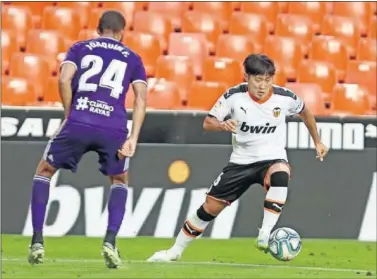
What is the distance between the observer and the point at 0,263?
8.89 metres

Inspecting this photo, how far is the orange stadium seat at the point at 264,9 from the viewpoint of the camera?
15219 mm

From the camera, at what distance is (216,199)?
30.5 feet

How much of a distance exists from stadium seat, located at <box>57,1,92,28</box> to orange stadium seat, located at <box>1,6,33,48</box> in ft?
1.83

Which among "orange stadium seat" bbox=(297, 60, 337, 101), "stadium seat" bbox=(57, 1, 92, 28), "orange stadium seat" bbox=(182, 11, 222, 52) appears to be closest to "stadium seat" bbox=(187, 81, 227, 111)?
"orange stadium seat" bbox=(297, 60, 337, 101)

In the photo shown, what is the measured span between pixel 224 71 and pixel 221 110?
15.4 feet

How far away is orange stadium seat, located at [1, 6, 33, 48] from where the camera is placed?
47.5 ft

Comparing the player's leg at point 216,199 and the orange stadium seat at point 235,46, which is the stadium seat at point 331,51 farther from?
the player's leg at point 216,199

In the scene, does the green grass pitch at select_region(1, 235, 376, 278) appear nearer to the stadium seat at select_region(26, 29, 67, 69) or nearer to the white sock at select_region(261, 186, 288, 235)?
the white sock at select_region(261, 186, 288, 235)

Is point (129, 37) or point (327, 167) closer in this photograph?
point (327, 167)

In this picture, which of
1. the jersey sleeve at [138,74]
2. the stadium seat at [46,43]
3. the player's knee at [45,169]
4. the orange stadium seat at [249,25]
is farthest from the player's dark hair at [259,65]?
the orange stadium seat at [249,25]

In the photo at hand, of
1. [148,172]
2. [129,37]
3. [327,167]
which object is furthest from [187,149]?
[129,37]

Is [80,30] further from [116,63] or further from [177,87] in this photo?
[116,63]

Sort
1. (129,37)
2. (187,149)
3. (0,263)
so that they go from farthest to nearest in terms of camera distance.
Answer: (129,37) < (187,149) < (0,263)

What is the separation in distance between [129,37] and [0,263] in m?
5.74
